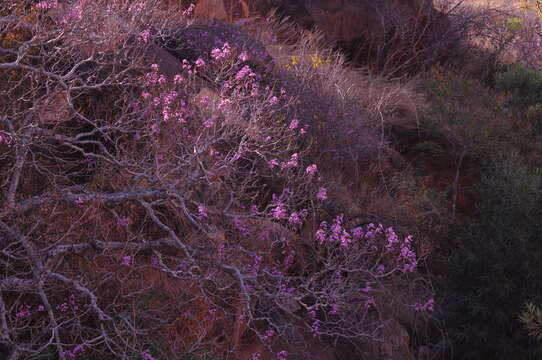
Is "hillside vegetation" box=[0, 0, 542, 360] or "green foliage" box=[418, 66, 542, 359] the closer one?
"hillside vegetation" box=[0, 0, 542, 360]

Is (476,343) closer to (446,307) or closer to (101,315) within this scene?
(446,307)

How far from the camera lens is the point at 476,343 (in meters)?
5.15

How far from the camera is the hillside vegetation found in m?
3.46

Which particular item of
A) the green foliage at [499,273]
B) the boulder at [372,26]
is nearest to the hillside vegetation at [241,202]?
the green foliage at [499,273]

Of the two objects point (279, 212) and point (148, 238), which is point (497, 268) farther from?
point (148, 238)

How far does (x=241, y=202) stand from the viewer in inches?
194

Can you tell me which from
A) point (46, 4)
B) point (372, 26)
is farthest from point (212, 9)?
point (46, 4)

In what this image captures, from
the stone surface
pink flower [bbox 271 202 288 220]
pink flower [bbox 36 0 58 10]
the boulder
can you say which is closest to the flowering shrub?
pink flower [bbox 271 202 288 220]

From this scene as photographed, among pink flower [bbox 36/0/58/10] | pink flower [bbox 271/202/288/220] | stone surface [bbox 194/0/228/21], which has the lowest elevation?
stone surface [bbox 194/0/228/21]

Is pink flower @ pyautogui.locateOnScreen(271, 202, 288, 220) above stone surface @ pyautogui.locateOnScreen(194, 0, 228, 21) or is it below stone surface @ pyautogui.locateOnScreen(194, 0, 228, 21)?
above

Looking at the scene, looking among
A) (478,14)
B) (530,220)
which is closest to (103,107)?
(530,220)

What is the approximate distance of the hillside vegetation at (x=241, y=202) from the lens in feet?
11.4

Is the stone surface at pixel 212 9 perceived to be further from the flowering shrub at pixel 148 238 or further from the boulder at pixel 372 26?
the flowering shrub at pixel 148 238

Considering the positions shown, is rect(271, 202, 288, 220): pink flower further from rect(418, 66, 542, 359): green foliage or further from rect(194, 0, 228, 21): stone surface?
rect(194, 0, 228, 21): stone surface
